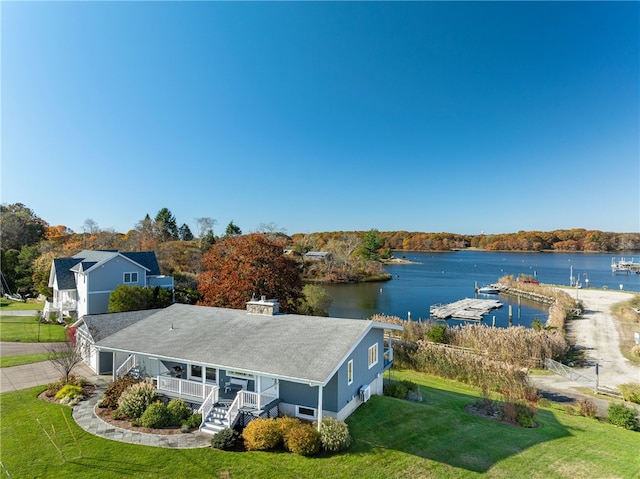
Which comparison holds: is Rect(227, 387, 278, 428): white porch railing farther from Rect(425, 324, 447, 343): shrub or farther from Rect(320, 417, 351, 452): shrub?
Rect(425, 324, 447, 343): shrub

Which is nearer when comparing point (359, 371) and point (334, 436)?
point (334, 436)

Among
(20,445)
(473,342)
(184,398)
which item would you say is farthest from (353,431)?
(473,342)

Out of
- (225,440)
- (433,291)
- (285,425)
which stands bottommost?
(433,291)

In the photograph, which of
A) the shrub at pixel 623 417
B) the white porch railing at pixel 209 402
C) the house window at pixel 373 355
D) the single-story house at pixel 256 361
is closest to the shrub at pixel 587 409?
the shrub at pixel 623 417

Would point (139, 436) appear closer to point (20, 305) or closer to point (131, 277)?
point (131, 277)

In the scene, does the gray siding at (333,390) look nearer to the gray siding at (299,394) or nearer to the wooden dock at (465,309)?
the gray siding at (299,394)

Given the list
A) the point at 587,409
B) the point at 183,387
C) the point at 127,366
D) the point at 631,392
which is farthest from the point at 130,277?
the point at 631,392

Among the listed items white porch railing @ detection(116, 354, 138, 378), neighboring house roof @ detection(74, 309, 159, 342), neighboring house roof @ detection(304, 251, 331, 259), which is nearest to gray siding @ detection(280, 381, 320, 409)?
white porch railing @ detection(116, 354, 138, 378)
